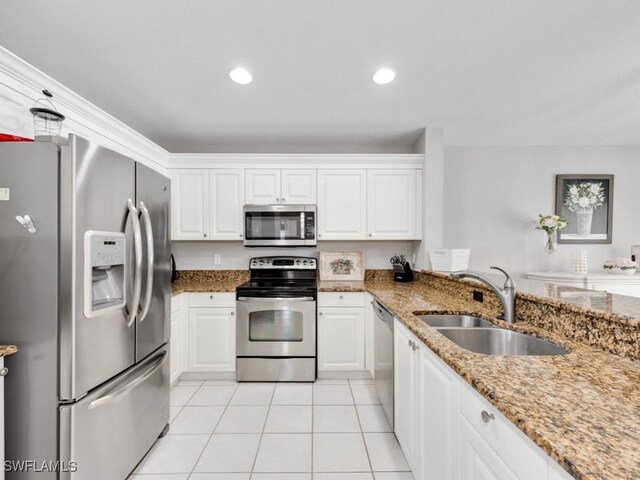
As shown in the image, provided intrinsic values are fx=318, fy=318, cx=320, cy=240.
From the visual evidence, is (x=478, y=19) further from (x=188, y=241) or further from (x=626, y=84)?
(x=188, y=241)

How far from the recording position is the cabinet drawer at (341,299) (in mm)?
2957

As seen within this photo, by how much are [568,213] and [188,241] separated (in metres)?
4.41

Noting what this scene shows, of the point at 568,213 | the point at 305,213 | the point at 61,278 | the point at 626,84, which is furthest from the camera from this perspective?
the point at 568,213

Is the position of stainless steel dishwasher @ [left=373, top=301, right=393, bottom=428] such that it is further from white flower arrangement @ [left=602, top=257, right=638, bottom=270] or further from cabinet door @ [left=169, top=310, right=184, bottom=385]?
white flower arrangement @ [left=602, top=257, right=638, bottom=270]

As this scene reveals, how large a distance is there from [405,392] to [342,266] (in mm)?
1894

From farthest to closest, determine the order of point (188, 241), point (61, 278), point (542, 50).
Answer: point (188, 241), point (542, 50), point (61, 278)

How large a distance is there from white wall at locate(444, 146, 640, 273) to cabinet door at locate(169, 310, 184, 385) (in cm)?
300

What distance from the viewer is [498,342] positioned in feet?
5.06

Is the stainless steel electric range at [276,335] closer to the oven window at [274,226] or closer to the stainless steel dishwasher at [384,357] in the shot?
the oven window at [274,226]

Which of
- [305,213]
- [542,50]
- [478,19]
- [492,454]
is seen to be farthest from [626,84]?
[492,454]

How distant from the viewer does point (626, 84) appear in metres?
2.34

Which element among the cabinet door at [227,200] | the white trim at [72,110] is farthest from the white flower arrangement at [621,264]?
the white trim at [72,110]

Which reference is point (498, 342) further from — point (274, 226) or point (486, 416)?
point (274, 226)

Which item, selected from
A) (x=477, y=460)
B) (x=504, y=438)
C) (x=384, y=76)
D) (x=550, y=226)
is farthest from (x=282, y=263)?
(x=550, y=226)
